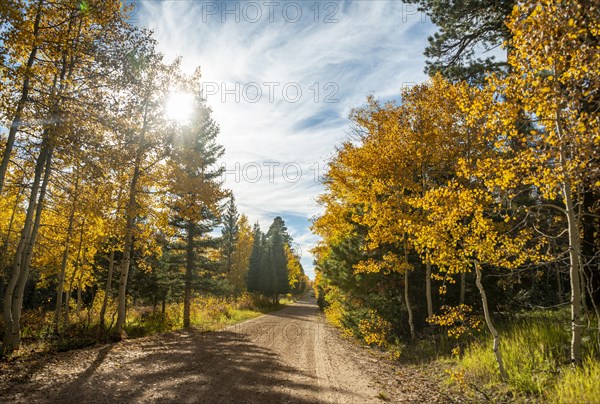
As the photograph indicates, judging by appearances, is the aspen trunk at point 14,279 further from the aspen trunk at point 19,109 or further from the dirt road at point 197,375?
the dirt road at point 197,375

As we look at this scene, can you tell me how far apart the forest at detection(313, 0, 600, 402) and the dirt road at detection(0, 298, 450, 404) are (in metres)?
2.88

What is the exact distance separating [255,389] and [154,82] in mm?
12390

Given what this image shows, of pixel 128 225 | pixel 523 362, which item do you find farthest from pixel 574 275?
pixel 128 225

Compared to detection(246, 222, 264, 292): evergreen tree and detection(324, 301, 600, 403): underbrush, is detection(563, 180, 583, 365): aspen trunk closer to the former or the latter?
detection(324, 301, 600, 403): underbrush

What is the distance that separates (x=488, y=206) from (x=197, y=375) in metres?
9.46

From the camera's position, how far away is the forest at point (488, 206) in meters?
5.43

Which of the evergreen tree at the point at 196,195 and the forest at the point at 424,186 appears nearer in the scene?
the forest at the point at 424,186

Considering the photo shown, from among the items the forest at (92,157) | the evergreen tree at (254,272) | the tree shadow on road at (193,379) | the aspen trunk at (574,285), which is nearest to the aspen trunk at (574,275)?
the aspen trunk at (574,285)

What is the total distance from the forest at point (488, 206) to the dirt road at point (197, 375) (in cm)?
288

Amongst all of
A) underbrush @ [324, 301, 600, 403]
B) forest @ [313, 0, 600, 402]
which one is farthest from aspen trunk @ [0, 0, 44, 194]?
underbrush @ [324, 301, 600, 403]

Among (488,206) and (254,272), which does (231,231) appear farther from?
(488,206)

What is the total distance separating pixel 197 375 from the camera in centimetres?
808

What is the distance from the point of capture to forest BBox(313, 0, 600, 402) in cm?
543

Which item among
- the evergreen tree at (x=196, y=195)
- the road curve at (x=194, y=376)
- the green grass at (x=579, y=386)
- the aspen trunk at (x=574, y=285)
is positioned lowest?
the road curve at (x=194, y=376)
